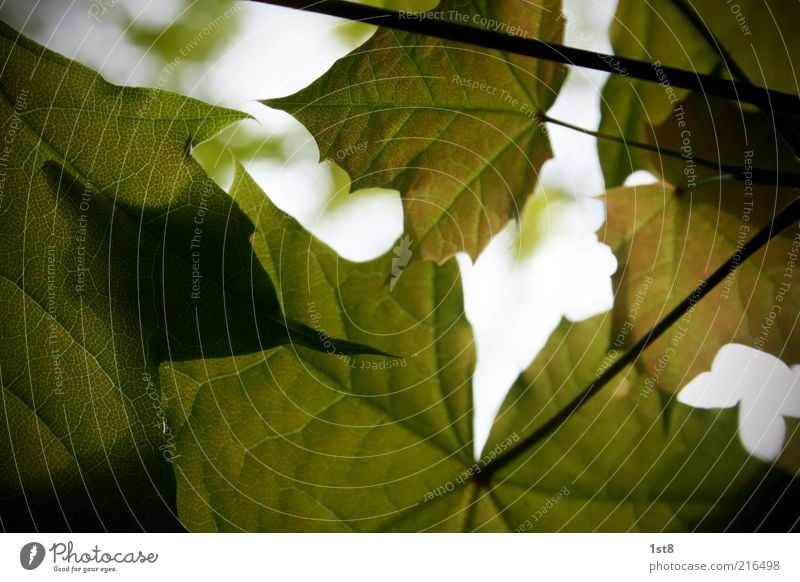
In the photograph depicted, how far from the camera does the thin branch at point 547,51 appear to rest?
14.9 inches

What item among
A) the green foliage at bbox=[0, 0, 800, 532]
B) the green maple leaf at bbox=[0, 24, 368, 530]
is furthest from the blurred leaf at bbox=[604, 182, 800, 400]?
the green maple leaf at bbox=[0, 24, 368, 530]

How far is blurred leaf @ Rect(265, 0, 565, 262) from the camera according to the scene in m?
0.38

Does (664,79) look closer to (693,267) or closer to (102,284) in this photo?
(693,267)

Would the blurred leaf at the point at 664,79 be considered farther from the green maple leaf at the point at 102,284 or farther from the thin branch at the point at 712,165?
the green maple leaf at the point at 102,284

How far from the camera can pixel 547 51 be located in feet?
1.32

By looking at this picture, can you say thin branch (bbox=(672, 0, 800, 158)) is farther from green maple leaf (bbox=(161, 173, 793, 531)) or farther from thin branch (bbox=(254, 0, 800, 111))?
green maple leaf (bbox=(161, 173, 793, 531))

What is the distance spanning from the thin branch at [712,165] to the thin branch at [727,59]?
3 cm

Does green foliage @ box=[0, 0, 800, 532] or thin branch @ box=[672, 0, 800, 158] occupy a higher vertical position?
thin branch @ box=[672, 0, 800, 158]

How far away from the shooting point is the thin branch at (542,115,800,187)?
41cm

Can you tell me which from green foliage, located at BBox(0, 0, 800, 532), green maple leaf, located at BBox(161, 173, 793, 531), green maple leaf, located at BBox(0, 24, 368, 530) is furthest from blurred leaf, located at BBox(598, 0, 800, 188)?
green maple leaf, located at BBox(0, 24, 368, 530)

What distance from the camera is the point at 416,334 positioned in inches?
15.9

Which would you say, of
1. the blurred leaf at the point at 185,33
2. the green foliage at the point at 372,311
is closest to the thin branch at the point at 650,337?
the green foliage at the point at 372,311

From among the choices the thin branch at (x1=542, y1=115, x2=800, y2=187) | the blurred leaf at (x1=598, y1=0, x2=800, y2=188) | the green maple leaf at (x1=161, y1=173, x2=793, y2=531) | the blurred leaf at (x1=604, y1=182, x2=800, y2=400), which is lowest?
the green maple leaf at (x1=161, y1=173, x2=793, y2=531)

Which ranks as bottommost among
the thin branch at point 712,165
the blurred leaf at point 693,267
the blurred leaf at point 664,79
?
the blurred leaf at point 693,267
